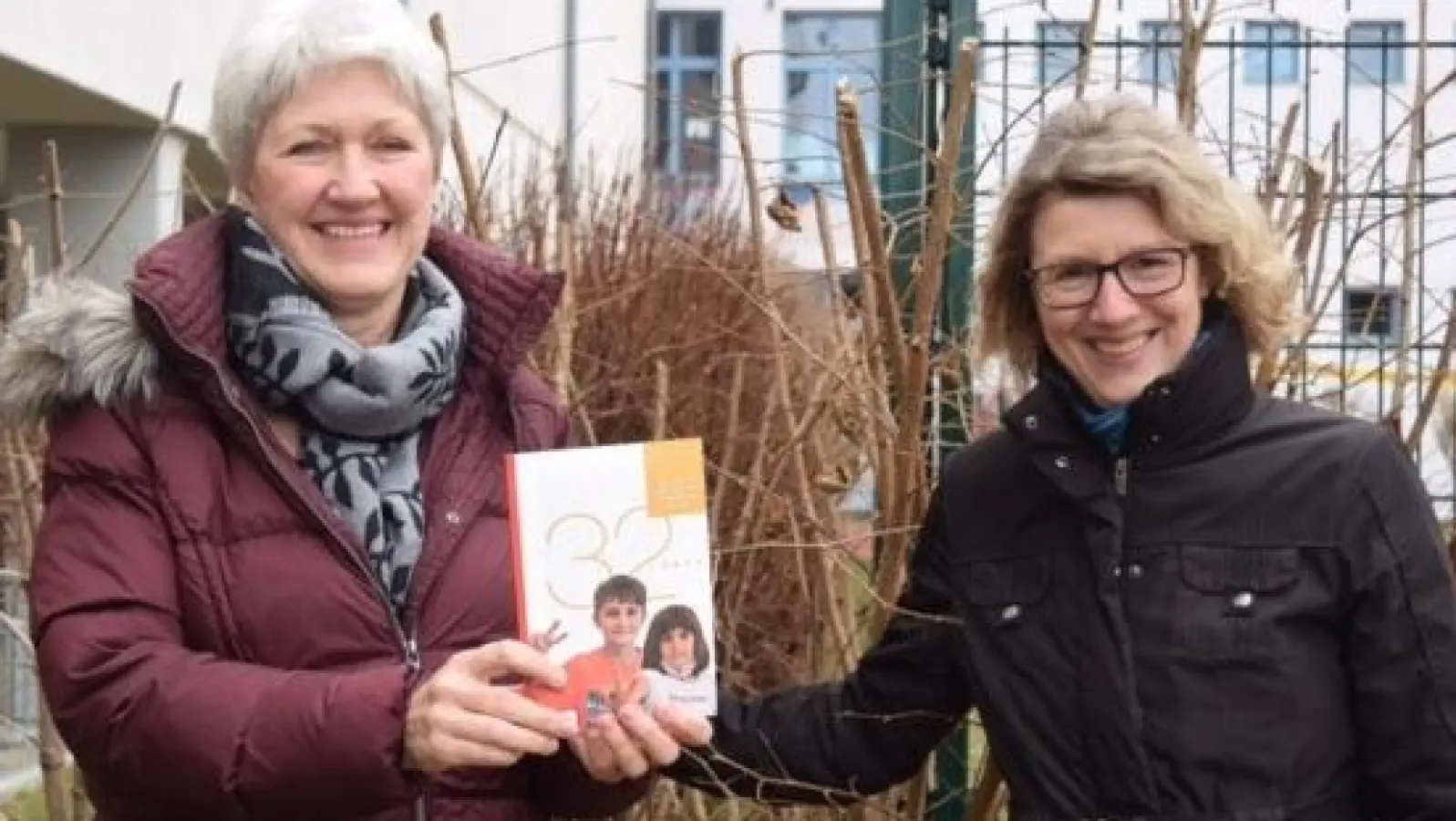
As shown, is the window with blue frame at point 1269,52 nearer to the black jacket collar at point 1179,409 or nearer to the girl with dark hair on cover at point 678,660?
the black jacket collar at point 1179,409

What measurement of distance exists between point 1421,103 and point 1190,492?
5.05 ft

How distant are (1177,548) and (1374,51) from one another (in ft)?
10.7

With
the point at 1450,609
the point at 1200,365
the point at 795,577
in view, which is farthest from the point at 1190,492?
the point at 795,577

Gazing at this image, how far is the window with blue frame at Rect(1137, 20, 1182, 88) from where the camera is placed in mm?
4117

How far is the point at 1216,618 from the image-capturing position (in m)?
2.49

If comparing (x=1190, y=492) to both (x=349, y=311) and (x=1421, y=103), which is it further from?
(x=1421, y=103)

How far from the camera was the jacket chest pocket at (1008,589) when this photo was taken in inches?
103

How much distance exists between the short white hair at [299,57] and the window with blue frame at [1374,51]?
262cm

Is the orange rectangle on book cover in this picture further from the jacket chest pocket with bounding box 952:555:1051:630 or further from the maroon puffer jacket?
the jacket chest pocket with bounding box 952:555:1051:630

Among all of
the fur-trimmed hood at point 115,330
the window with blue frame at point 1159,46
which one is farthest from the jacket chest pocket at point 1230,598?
the window with blue frame at point 1159,46

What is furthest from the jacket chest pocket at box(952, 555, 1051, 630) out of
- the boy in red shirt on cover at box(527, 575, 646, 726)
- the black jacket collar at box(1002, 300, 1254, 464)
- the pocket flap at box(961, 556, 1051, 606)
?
the boy in red shirt on cover at box(527, 575, 646, 726)

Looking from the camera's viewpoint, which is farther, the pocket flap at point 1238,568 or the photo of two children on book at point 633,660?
the pocket flap at point 1238,568

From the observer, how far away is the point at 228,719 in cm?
219

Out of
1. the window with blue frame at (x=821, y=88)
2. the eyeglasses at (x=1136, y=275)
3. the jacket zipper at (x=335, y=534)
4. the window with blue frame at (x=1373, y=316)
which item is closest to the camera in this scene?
the jacket zipper at (x=335, y=534)
